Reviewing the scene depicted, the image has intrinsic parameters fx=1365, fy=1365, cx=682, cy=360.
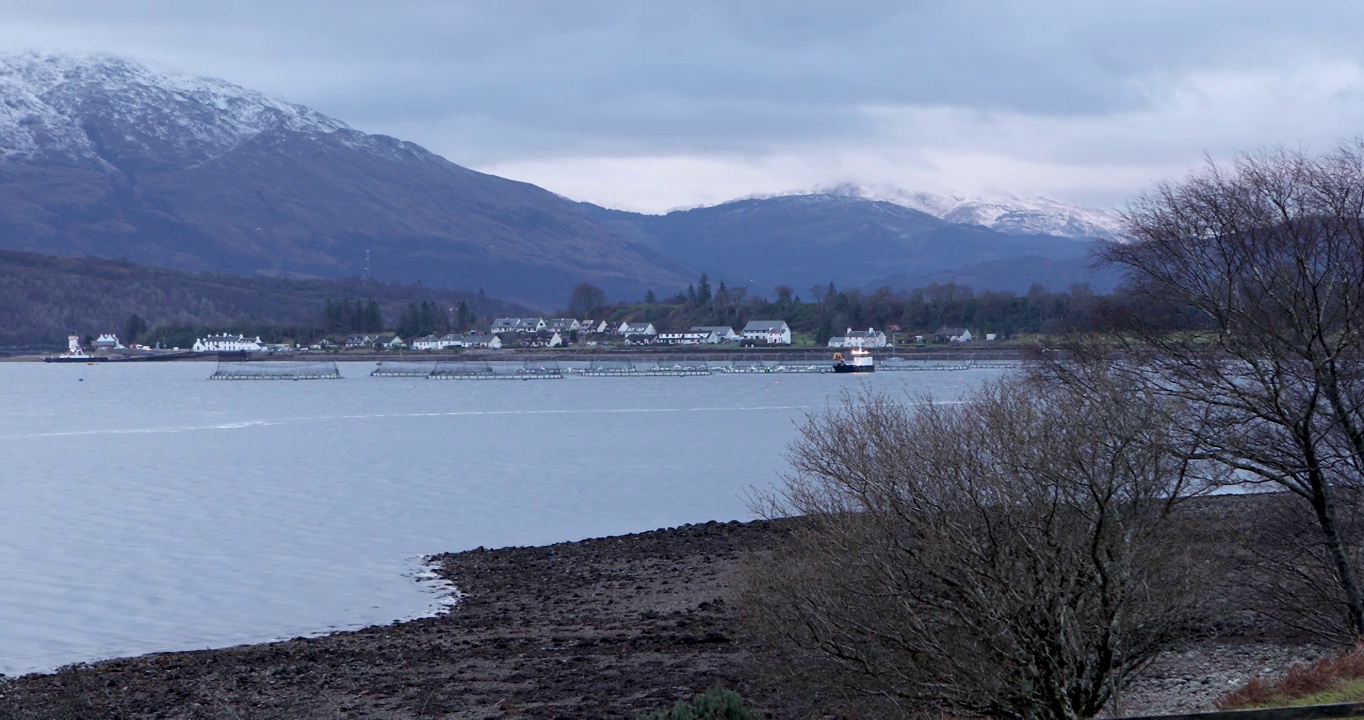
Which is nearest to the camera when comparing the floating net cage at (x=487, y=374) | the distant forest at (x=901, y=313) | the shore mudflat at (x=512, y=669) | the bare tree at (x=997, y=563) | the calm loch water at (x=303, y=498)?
the bare tree at (x=997, y=563)

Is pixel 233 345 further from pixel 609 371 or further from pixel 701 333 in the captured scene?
pixel 609 371

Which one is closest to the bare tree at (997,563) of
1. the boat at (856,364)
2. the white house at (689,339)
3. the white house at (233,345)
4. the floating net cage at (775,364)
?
the boat at (856,364)

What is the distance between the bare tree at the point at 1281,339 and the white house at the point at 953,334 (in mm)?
144981

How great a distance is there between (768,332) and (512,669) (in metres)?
160

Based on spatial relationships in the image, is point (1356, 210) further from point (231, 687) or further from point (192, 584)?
point (192, 584)

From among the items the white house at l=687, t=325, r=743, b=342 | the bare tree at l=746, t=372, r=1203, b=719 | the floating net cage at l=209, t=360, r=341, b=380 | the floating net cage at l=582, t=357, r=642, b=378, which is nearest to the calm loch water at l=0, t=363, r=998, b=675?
the bare tree at l=746, t=372, r=1203, b=719

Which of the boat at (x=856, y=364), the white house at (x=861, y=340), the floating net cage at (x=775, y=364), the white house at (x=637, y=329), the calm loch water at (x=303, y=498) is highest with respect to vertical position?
the white house at (x=637, y=329)

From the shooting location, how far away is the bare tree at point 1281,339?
14.6 m

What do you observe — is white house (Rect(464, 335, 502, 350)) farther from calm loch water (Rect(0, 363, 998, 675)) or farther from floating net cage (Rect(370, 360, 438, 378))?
calm loch water (Rect(0, 363, 998, 675))

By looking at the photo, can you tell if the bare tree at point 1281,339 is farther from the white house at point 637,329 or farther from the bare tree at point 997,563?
the white house at point 637,329

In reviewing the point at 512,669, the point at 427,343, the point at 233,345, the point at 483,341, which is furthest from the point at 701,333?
the point at 512,669

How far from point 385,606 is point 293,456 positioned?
30363mm

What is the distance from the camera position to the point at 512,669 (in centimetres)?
1606

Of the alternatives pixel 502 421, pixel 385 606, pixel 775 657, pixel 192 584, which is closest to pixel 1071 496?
pixel 775 657
